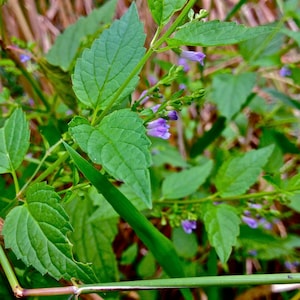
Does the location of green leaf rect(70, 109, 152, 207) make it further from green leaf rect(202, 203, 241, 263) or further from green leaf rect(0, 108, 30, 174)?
green leaf rect(202, 203, 241, 263)

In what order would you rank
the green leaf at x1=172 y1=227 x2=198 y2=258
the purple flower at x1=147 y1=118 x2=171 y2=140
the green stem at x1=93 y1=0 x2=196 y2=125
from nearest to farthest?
the green stem at x1=93 y1=0 x2=196 y2=125 → the purple flower at x1=147 y1=118 x2=171 y2=140 → the green leaf at x1=172 y1=227 x2=198 y2=258

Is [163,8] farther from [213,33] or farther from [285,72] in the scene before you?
[285,72]

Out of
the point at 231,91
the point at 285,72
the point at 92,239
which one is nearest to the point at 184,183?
the point at 92,239

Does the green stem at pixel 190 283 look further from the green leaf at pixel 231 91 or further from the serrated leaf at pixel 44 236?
the green leaf at pixel 231 91

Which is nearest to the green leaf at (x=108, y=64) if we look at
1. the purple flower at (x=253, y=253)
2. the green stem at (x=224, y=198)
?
the green stem at (x=224, y=198)

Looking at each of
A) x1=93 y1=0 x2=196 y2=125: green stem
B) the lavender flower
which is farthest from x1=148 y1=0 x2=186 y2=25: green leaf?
the lavender flower

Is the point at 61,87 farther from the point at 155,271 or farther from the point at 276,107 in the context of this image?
the point at 276,107
